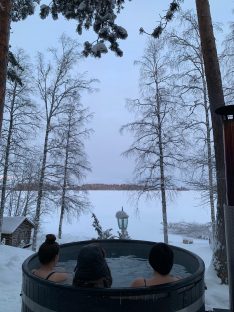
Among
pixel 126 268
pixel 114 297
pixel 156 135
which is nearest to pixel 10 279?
pixel 126 268

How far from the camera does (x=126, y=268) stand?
14.9 feet

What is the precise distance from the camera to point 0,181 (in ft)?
68.6

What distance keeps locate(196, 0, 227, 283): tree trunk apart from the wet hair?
400cm

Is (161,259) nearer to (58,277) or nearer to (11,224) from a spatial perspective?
(58,277)

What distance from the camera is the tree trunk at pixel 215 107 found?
611cm

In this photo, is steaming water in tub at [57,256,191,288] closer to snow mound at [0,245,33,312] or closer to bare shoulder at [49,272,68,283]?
bare shoulder at [49,272,68,283]

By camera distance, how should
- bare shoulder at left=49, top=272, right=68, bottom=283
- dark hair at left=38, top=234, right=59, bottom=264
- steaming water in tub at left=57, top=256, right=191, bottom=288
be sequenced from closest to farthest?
bare shoulder at left=49, top=272, right=68, bottom=283 → dark hair at left=38, top=234, right=59, bottom=264 → steaming water in tub at left=57, top=256, right=191, bottom=288

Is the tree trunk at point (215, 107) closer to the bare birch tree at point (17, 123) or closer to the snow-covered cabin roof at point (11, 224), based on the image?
the bare birch tree at point (17, 123)

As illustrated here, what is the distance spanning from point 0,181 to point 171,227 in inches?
597

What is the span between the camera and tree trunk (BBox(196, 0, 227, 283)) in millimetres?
6105

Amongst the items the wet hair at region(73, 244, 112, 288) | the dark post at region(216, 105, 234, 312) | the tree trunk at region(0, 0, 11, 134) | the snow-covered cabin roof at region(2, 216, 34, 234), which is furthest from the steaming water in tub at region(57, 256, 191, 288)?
the snow-covered cabin roof at region(2, 216, 34, 234)

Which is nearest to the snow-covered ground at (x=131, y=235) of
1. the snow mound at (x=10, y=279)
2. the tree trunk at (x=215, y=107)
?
the snow mound at (x=10, y=279)

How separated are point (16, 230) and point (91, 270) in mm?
21819

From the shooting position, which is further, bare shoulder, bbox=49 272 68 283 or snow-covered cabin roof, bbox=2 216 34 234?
snow-covered cabin roof, bbox=2 216 34 234
